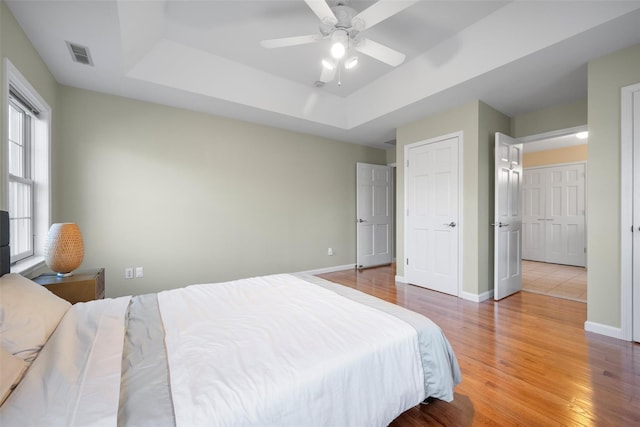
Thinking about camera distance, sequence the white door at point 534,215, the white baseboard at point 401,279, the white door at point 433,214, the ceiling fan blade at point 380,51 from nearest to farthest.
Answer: the ceiling fan blade at point 380,51 → the white door at point 433,214 → the white baseboard at point 401,279 → the white door at point 534,215

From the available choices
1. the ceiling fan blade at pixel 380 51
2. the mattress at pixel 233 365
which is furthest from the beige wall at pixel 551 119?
the mattress at pixel 233 365

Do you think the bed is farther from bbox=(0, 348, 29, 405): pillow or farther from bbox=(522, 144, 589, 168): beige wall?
bbox=(522, 144, 589, 168): beige wall

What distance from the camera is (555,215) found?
5473 millimetres

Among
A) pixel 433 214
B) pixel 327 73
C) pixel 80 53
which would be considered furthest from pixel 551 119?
pixel 80 53

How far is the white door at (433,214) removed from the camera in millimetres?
3391

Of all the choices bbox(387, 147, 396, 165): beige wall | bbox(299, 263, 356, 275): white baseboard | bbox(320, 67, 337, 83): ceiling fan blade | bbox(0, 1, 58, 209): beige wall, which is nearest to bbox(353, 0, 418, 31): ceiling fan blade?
bbox(320, 67, 337, 83): ceiling fan blade

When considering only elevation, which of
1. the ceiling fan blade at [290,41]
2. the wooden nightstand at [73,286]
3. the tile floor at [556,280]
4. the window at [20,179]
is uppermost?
the ceiling fan blade at [290,41]

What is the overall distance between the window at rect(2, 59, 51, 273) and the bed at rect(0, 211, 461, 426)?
0.89 metres

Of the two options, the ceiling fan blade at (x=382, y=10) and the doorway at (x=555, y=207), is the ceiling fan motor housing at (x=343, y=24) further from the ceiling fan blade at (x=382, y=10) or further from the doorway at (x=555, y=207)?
the doorway at (x=555, y=207)

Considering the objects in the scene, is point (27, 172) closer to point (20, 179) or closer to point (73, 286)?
point (20, 179)

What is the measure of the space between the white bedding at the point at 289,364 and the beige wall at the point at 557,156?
20.7 ft

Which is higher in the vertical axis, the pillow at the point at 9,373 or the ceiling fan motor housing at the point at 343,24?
the ceiling fan motor housing at the point at 343,24

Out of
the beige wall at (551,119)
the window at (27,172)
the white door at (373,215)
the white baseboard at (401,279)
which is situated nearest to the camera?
the window at (27,172)

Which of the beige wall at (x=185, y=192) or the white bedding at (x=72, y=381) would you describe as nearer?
the white bedding at (x=72, y=381)
